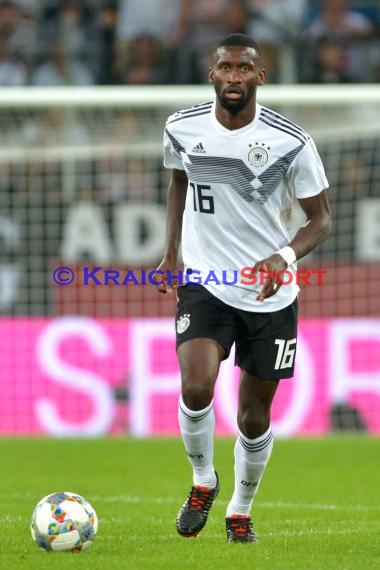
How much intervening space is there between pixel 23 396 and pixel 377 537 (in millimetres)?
6863

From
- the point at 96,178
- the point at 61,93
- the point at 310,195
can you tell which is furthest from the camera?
the point at 96,178

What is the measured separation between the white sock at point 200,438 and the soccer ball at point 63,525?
63 centimetres

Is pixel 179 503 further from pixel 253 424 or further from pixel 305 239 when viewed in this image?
pixel 305 239

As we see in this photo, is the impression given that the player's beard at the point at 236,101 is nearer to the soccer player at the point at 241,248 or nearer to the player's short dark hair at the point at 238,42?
the soccer player at the point at 241,248

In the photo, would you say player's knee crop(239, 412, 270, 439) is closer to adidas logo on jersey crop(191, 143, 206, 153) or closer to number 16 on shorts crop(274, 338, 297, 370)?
number 16 on shorts crop(274, 338, 297, 370)

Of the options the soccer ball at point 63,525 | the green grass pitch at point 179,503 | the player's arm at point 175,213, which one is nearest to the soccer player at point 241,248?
the player's arm at point 175,213

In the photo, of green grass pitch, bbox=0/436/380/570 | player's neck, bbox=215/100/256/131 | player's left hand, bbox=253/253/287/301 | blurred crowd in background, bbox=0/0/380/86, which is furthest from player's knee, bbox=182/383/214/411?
blurred crowd in background, bbox=0/0/380/86

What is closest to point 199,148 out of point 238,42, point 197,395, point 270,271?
point 238,42

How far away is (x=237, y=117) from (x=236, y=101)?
0.49 feet

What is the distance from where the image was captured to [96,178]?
13594 millimetres

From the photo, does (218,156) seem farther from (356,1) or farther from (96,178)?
(356,1)

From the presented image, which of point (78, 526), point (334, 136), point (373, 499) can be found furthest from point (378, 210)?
point (78, 526)

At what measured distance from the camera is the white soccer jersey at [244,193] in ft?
20.9

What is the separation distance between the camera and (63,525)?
19.4ft
